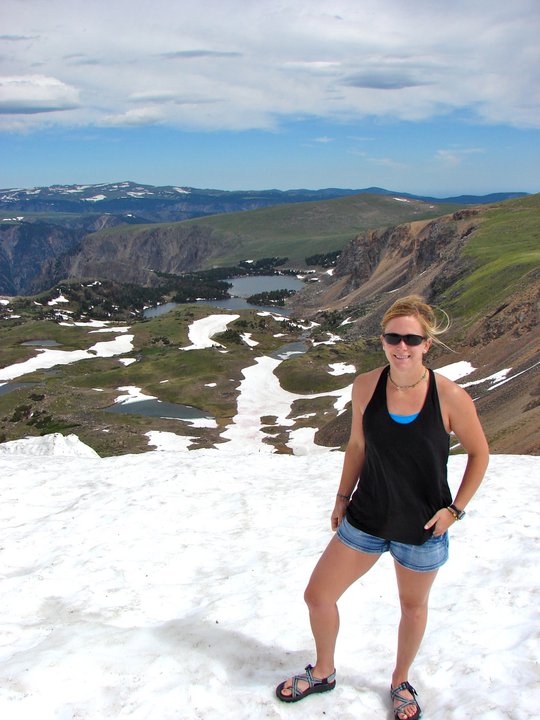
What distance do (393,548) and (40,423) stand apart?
234 ft

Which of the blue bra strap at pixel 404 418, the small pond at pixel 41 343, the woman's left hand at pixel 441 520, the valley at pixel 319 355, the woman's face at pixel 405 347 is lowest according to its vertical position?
the small pond at pixel 41 343

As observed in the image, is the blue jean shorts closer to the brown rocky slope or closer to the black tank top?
the black tank top

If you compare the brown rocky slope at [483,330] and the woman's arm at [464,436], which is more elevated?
the woman's arm at [464,436]

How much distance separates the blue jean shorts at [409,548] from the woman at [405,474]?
0.04ft

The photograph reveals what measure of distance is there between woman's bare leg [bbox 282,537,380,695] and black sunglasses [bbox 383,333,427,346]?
92.3 inches

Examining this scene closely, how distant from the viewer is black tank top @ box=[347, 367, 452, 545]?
5844mm

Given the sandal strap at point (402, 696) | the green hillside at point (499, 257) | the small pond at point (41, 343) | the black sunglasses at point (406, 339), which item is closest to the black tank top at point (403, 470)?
the black sunglasses at point (406, 339)

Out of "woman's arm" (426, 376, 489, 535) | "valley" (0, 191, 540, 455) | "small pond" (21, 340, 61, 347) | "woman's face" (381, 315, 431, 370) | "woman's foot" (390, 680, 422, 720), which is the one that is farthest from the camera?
"small pond" (21, 340, 61, 347)

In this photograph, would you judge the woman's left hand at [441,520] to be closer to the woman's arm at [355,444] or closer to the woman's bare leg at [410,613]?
the woman's bare leg at [410,613]

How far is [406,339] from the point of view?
596 centimetres

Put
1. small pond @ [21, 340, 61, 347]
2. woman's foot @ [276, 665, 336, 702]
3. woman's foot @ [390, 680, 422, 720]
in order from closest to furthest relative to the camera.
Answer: woman's foot @ [390, 680, 422, 720] → woman's foot @ [276, 665, 336, 702] → small pond @ [21, 340, 61, 347]

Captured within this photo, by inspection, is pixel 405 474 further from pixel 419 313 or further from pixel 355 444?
pixel 419 313

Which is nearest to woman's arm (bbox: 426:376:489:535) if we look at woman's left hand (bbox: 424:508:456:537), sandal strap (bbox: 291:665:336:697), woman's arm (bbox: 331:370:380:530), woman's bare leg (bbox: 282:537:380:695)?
woman's left hand (bbox: 424:508:456:537)

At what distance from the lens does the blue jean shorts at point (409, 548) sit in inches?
243
